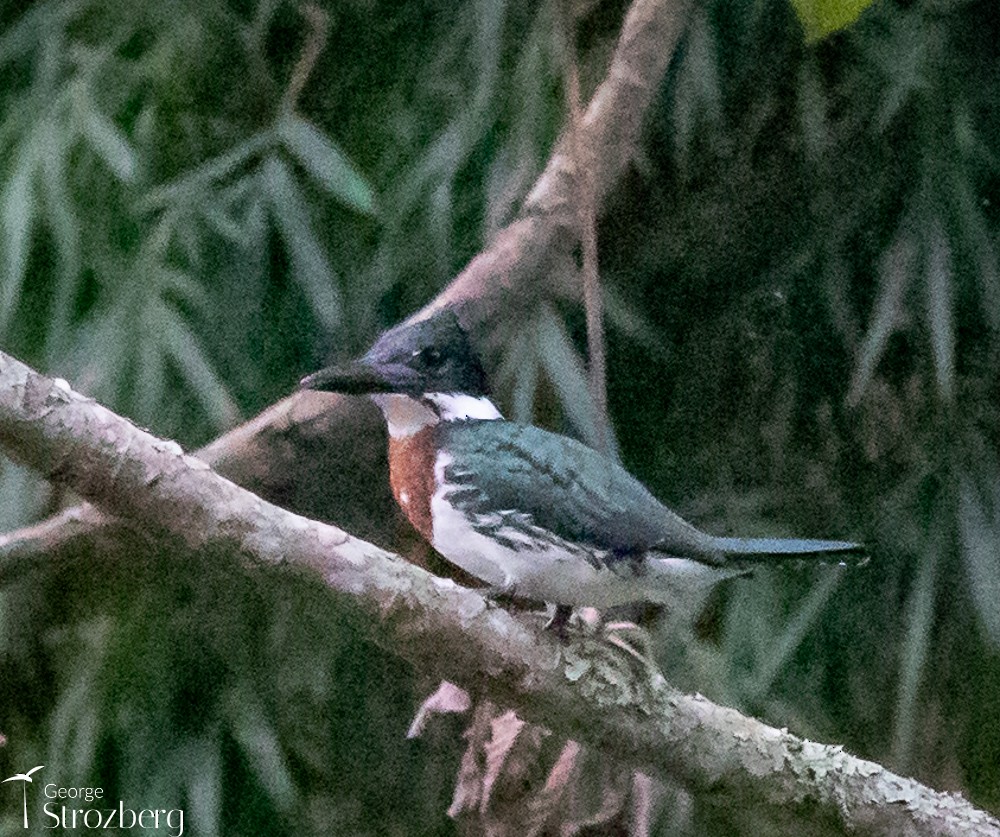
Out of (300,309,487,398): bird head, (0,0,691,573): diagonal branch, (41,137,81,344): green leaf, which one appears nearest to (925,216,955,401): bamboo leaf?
(0,0,691,573): diagonal branch

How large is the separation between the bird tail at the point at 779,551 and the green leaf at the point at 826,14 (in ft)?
0.92

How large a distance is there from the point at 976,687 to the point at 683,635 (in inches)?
8.3

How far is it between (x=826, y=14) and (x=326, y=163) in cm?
51

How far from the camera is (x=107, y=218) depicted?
79cm

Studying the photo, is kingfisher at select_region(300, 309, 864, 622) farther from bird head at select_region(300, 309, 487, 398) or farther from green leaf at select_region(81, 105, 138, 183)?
green leaf at select_region(81, 105, 138, 183)

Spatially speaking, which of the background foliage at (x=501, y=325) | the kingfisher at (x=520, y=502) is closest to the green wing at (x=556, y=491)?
the kingfisher at (x=520, y=502)

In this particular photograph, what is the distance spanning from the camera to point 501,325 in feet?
2.36

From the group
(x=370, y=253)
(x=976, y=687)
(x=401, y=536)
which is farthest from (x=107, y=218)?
(x=976, y=687)

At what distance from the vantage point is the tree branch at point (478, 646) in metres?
0.48

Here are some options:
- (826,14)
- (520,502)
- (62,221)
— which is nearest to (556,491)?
(520,502)

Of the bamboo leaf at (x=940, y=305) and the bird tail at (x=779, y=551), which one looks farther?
the bamboo leaf at (x=940, y=305)

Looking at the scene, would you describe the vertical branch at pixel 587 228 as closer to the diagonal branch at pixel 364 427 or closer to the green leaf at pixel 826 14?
the diagonal branch at pixel 364 427

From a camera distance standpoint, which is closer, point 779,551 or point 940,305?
point 779,551

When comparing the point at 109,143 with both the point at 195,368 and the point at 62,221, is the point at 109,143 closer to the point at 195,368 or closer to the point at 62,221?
the point at 62,221
